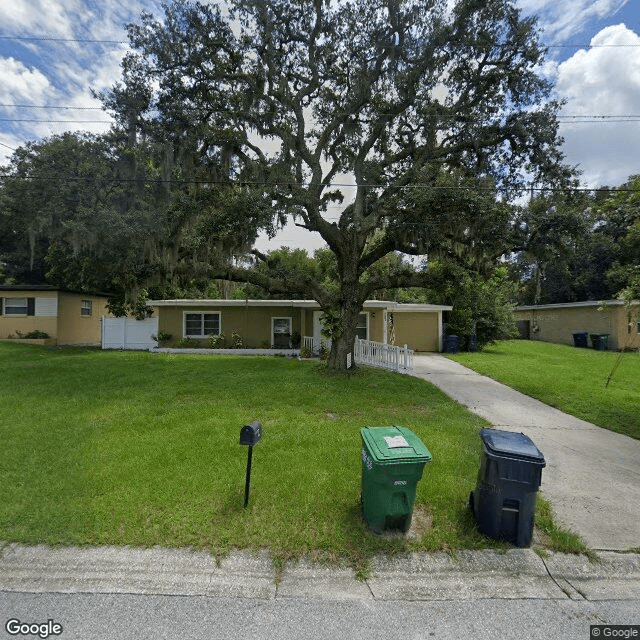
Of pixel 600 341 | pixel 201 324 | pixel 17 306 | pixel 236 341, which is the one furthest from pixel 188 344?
pixel 600 341

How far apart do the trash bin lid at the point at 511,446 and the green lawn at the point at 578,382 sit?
440 cm

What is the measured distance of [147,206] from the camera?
405 inches

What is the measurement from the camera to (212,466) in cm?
421

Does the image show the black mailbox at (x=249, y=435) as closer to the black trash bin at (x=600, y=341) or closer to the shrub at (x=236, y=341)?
the shrub at (x=236, y=341)

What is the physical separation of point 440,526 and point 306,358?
11.4m

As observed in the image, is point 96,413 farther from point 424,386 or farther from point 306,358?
point 306,358

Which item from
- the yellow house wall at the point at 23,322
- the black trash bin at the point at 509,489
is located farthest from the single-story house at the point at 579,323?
the yellow house wall at the point at 23,322

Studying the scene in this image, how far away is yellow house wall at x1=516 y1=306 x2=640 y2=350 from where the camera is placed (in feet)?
65.0

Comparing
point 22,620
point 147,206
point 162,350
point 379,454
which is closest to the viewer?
point 22,620

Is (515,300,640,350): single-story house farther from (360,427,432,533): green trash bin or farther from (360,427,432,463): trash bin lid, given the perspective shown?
(360,427,432,533): green trash bin

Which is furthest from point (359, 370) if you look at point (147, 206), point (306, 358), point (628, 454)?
point (147, 206)

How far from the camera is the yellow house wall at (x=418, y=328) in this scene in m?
18.3

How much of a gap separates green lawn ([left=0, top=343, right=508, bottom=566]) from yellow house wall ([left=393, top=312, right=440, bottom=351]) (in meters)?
Result: 9.97

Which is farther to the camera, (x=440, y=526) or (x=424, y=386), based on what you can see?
(x=424, y=386)
